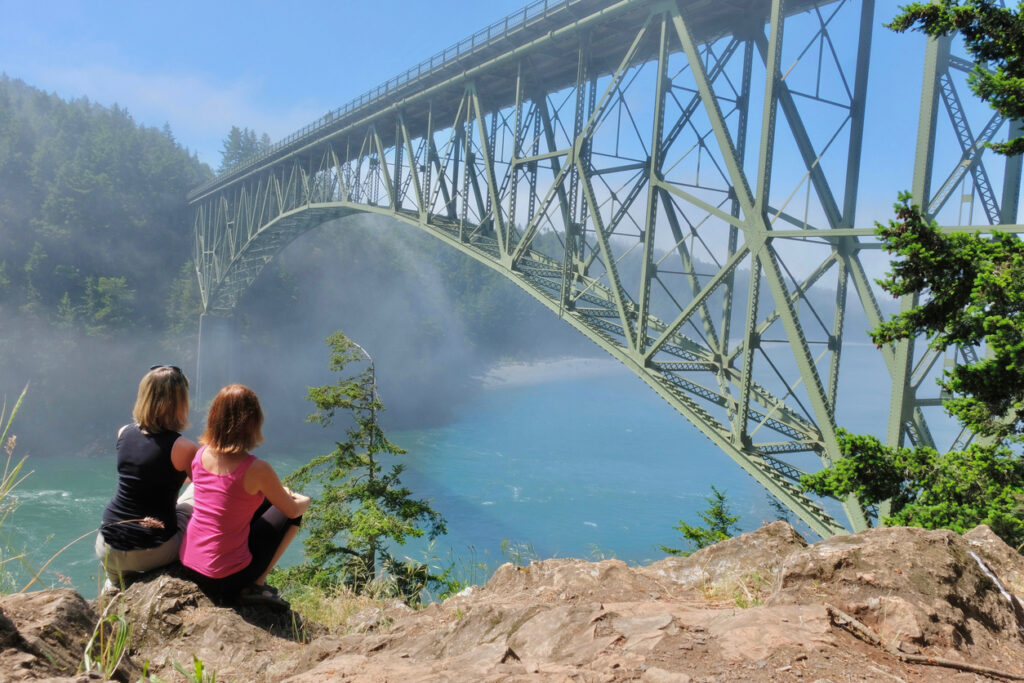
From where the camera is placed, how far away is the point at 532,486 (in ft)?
90.4

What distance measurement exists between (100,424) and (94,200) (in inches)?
759

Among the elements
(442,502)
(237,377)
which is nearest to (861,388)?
(442,502)

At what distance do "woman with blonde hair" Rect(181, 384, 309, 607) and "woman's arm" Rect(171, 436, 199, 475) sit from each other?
0.05m

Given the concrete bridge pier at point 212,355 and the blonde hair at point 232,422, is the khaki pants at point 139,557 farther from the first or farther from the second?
the concrete bridge pier at point 212,355

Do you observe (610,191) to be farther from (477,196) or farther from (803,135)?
(477,196)

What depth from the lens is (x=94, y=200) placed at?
46.6 metres

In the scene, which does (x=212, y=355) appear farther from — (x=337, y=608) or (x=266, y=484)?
(x=266, y=484)

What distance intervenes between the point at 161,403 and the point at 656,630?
7.35ft

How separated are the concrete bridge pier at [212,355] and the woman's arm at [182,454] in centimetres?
4038

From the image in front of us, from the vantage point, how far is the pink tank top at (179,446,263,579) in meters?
2.66

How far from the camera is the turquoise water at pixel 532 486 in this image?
20484 mm

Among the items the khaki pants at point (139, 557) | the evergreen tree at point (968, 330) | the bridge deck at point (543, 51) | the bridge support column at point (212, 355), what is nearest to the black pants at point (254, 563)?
the khaki pants at point (139, 557)

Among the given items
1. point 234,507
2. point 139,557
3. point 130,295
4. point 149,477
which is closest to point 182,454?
point 149,477

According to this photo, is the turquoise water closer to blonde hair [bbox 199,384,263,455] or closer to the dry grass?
the dry grass
